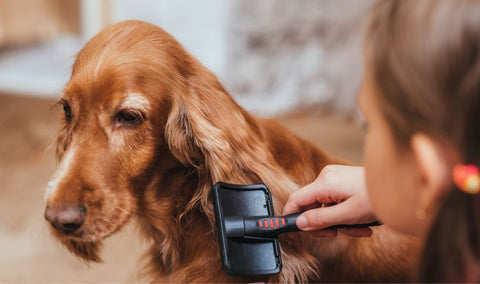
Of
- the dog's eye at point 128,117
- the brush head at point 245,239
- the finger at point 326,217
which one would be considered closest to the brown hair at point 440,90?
the finger at point 326,217

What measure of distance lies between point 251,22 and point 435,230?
309cm

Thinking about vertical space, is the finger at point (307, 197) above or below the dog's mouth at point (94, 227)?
above

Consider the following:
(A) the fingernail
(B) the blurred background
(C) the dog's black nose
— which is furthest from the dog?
(B) the blurred background

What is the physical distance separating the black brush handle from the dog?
3.6 inches

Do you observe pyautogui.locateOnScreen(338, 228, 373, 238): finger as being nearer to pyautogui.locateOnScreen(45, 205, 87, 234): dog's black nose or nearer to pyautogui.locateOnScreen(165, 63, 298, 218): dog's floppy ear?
pyautogui.locateOnScreen(165, 63, 298, 218): dog's floppy ear

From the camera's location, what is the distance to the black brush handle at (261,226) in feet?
4.26

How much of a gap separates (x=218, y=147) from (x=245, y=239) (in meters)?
0.21

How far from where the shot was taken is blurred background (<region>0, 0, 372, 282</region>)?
358 centimetres

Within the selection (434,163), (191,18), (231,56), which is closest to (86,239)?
(434,163)

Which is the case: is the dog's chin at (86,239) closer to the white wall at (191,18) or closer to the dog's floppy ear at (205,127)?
the dog's floppy ear at (205,127)

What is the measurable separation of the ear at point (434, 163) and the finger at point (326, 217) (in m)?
0.38

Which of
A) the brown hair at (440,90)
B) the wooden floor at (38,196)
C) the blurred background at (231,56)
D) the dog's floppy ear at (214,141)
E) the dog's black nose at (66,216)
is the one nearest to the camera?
the brown hair at (440,90)

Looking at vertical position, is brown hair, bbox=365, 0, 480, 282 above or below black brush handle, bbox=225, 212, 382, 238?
above

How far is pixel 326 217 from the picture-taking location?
49.8 inches
